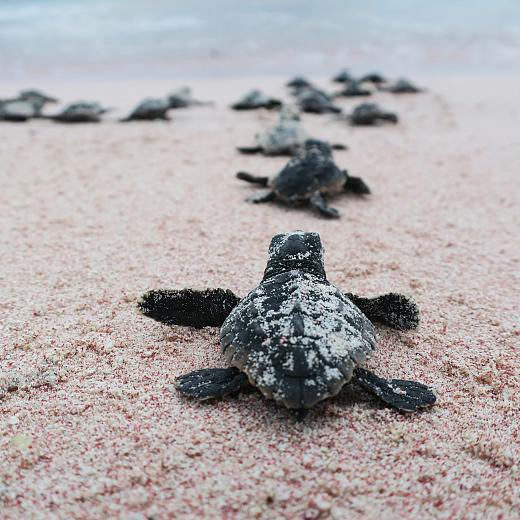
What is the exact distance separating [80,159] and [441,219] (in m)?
3.12

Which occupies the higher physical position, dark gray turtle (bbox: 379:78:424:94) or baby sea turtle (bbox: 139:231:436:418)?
dark gray turtle (bbox: 379:78:424:94)

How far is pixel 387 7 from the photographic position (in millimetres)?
24344

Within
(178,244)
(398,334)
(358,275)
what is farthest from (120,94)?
(398,334)

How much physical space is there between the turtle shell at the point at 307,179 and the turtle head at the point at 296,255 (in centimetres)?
134

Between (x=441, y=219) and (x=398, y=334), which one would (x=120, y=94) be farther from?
(x=398, y=334)

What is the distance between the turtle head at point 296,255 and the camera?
77.1 inches

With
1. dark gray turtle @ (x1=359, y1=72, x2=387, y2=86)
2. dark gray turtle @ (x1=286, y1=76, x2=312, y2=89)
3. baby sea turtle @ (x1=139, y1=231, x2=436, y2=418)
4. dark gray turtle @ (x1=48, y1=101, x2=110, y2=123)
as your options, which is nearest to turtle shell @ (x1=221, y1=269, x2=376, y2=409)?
baby sea turtle @ (x1=139, y1=231, x2=436, y2=418)

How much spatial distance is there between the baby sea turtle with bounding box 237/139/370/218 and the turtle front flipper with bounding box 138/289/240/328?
1.48 metres

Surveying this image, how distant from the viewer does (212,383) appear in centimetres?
160

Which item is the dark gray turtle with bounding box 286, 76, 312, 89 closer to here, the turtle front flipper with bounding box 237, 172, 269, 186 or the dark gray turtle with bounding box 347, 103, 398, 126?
the dark gray turtle with bounding box 347, 103, 398, 126

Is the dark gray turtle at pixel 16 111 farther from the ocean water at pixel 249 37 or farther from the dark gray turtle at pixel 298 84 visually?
the ocean water at pixel 249 37

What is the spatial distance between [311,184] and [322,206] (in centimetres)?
20

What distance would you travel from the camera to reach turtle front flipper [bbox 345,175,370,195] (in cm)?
357

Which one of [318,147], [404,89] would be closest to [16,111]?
[318,147]
